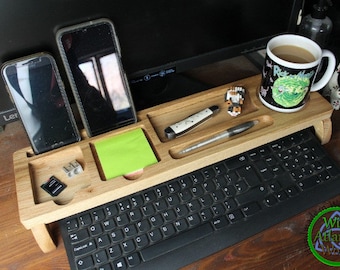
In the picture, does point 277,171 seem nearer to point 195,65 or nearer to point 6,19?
point 195,65

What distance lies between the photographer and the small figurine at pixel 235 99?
62 centimetres

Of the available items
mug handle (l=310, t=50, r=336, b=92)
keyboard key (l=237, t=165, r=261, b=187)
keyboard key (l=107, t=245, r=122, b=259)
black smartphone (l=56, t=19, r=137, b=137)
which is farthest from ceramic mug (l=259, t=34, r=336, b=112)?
keyboard key (l=107, t=245, r=122, b=259)

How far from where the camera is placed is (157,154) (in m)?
0.56

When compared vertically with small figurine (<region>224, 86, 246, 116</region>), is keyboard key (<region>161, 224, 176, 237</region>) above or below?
below

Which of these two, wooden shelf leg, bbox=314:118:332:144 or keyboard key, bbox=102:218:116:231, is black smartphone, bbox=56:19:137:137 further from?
wooden shelf leg, bbox=314:118:332:144

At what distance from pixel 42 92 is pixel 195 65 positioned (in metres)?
0.26

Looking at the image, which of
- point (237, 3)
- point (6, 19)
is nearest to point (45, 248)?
point (6, 19)

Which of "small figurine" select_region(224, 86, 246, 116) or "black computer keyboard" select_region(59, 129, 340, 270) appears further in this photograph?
"small figurine" select_region(224, 86, 246, 116)

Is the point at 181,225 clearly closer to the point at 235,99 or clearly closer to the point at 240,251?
the point at 240,251

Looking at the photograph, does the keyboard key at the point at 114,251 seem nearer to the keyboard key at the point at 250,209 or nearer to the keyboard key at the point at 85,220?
the keyboard key at the point at 85,220

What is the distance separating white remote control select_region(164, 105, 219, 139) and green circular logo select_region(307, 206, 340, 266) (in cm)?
22

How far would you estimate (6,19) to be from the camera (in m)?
0.50

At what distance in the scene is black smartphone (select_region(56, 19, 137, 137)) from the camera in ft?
1.73

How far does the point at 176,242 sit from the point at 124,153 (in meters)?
0.15
